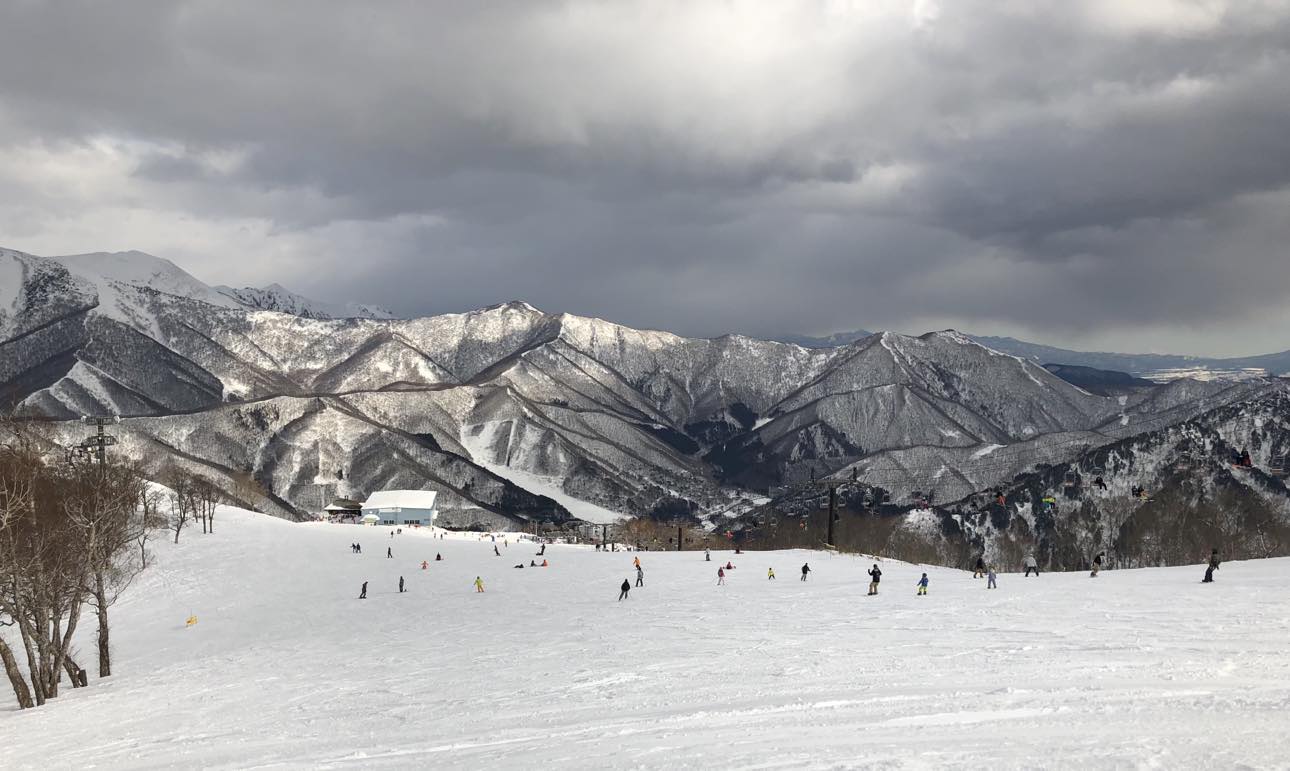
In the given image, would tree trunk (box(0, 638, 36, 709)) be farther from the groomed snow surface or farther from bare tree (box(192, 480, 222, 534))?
bare tree (box(192, 480, 222, 534))

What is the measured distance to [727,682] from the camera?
2483 cm

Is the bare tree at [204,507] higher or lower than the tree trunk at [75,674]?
higher

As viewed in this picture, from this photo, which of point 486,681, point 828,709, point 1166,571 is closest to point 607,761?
point 828,709

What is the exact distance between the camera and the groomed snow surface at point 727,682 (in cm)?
1631

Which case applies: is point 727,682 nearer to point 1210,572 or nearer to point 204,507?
point 1210,572

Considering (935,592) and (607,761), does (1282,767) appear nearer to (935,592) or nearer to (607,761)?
(607,761)

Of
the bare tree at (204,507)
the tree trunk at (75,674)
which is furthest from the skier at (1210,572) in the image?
the bare tree at (204,507)

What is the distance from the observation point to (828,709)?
19.9 m

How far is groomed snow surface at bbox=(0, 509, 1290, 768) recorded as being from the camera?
16.3 meters

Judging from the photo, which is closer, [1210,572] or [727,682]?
[727,682]

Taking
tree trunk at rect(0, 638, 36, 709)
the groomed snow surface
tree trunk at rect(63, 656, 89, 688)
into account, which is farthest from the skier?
tree trunk at rect(63, 656, 89, 688)

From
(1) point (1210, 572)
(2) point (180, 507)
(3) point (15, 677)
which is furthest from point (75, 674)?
(2) point (180, 507)

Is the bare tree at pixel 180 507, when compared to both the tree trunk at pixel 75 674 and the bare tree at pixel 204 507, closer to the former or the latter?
the bare tree at pixel 204 507

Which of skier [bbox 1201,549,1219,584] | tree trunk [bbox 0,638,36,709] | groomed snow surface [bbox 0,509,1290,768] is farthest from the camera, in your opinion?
skier [bbox 1201,549,1219,584]
